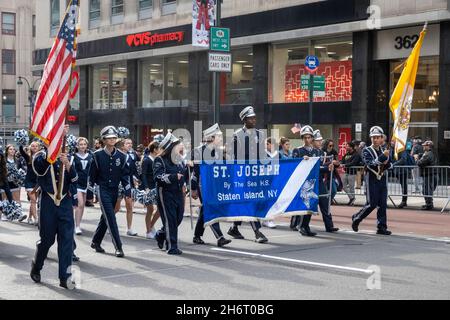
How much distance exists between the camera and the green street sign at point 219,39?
17.6m

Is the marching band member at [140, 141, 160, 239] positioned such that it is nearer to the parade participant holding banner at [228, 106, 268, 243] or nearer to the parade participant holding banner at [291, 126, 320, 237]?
the parade participant holding banner at [228, 106, 268, 243]

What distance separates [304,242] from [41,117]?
17.7 ft

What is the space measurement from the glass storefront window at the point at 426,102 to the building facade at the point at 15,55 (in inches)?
1955

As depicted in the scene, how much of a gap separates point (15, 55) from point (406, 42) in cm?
5204

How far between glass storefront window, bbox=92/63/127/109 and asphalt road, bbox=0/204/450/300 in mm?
27147

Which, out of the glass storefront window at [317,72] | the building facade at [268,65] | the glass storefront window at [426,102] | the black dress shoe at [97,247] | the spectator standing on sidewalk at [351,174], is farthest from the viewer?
the glass storefront window at [317,72]

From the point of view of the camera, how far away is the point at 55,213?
815 cm

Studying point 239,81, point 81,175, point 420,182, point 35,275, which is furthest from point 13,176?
point 239,81

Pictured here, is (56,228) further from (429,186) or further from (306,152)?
(429,186)

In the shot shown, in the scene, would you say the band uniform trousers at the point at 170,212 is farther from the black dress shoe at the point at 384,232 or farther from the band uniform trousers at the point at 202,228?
the black dress shoe at the point at 384,232

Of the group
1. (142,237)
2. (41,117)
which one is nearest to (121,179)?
(142,237)

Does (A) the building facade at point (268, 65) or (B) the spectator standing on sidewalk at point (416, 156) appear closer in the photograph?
(B) the spectator standing on sidewalk at point (416, 156)

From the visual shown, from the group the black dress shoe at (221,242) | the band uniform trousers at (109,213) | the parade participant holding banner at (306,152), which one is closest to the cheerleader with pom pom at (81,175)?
the band uniform trousers at (109,213)
